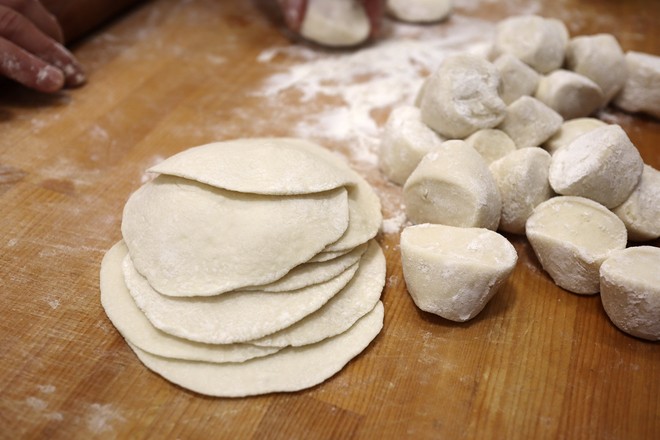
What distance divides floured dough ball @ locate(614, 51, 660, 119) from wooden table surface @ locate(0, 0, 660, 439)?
0.06 m

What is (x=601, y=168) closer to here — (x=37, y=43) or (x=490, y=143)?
(x=490, y=143)

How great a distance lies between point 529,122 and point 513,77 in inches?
9.1

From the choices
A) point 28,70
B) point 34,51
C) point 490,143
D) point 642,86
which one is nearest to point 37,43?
point 34,51

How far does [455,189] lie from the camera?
1.79 metres

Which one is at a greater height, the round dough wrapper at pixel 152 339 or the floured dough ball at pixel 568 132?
the floured dough ball at pixel 568 132

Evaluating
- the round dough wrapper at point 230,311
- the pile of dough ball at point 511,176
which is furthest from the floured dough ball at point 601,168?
the round dough wrapper at point 230,311

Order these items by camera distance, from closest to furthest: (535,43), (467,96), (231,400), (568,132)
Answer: (231,400) → (467,96) → (568,132) → (535,43)

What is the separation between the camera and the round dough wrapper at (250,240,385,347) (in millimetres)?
1531

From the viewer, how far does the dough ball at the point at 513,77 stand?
2184 millimetres

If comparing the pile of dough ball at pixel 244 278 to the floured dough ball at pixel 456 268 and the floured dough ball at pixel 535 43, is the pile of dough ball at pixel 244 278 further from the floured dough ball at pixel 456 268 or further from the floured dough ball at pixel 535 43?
the floured dough ball at pixel 535 43

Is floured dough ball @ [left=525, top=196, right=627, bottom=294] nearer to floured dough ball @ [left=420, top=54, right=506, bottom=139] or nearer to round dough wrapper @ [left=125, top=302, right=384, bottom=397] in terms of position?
floured dough ball @ [left=420, top=54, right=506, bottom=139]

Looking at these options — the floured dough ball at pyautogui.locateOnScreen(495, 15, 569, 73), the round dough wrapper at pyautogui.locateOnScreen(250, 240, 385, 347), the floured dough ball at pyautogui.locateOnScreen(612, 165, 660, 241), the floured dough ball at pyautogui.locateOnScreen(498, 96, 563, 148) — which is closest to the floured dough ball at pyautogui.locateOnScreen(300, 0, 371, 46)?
the floured dough ball at pyautogui.locateOnScreen(495, 15, 569, 73)

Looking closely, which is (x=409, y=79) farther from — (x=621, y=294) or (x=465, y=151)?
(x=621, y=294)

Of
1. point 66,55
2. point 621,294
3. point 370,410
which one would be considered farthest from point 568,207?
point 66,55
